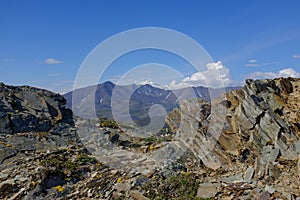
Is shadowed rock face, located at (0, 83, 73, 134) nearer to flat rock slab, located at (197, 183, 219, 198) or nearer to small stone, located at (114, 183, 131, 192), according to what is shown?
small stone, located at (114, 183, 131, 192)

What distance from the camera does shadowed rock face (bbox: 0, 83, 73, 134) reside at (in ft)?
77.7

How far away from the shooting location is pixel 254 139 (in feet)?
52.5

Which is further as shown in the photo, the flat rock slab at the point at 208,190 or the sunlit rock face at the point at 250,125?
the sunlit rock face at the point at 250,125

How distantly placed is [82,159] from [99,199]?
16.8 ft

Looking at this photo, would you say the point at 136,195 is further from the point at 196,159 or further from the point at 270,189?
the point at 270,189

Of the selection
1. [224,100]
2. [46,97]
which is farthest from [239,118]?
[46,97]

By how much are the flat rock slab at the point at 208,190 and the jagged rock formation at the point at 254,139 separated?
11 cm

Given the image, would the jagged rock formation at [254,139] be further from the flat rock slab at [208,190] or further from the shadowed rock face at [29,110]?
the shadowed rock face at [29,110]

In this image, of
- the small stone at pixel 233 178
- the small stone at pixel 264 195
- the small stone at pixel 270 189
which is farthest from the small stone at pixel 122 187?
the small stone at pixel 270 189

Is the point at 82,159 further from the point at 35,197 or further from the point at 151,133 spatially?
the point at 151,133

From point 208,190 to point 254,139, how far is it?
172 inches

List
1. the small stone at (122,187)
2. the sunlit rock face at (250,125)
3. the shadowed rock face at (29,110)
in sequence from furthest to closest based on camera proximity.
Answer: the shadowed rock face at (29,110)
the sunlit rock face at (250,125)
the small stone at (122,187)

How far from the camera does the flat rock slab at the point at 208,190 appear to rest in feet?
43.9

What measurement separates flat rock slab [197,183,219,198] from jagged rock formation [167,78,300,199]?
107 millimetres
